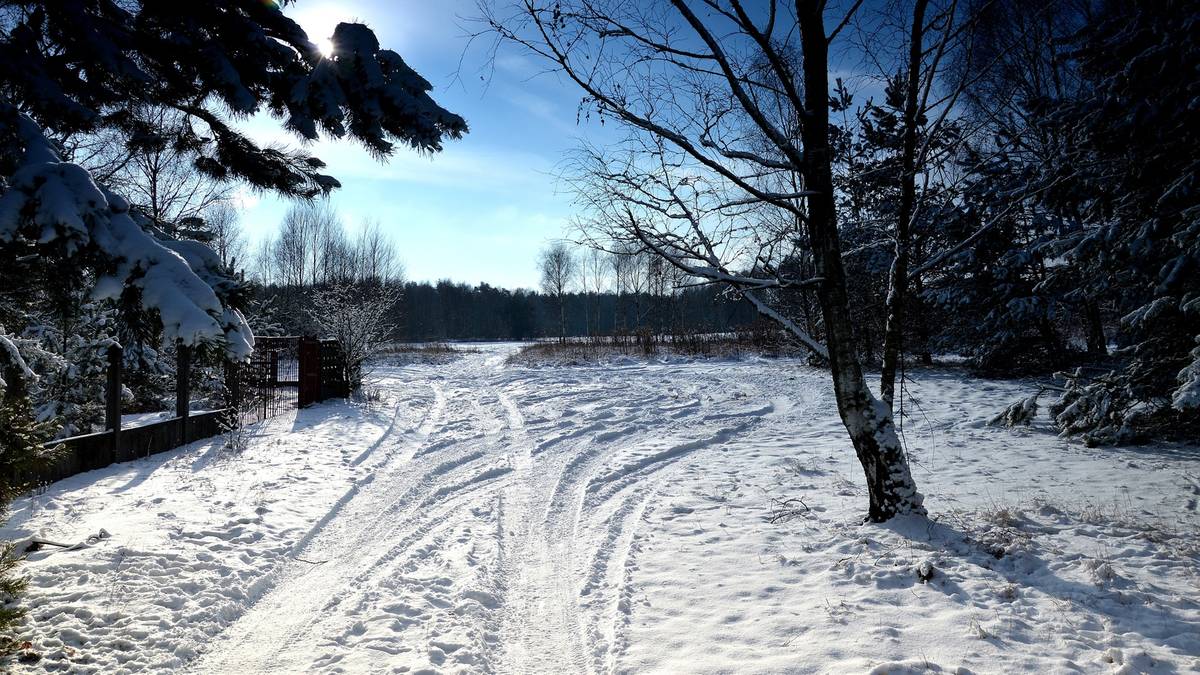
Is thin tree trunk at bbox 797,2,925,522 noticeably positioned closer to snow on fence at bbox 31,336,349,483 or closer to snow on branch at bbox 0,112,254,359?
snow on branch at bbox 0,112,254,359

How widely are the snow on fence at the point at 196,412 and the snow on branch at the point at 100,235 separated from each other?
43 cm

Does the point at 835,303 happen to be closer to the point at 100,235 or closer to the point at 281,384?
the point at 100,235

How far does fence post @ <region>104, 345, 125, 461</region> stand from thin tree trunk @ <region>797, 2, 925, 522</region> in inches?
316

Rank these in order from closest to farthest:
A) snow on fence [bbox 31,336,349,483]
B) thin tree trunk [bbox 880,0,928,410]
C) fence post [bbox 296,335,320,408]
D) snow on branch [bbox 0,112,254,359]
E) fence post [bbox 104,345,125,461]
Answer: snow on branch [bbox 0,112,254,359] < thin tree trunk [bbox 880,0,928,410] < snow on fence [bbox 31,336,349,483] < fence post [bbox 104,345,125,461] < fence post [bbox 296,335,320,408]

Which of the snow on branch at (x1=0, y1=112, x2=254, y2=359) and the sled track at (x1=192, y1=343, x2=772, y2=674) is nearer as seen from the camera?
the snow on branch at (x1=0, y1=112, x2=254, y2=359)

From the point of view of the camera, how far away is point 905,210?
15.0 feet

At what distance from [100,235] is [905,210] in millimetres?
5163

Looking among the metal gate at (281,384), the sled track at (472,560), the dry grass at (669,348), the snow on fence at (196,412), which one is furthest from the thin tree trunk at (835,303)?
the dry grass at (669,348)

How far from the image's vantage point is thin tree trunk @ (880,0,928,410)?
4.36m

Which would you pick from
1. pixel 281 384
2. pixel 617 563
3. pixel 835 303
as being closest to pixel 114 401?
pixel 617 563

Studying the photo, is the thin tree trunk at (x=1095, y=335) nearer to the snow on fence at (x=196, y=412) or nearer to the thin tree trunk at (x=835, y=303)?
the thin tree trunk at (x=835, y=303)

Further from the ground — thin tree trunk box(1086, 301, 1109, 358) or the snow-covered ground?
thin tree trunk box(1086, 301, 1109, 358)

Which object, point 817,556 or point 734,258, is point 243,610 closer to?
point 817,556

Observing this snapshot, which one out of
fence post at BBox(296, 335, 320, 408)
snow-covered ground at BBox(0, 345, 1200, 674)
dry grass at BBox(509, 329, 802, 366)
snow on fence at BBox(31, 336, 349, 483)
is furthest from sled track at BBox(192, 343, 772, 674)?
dry grass at BBox(509, 329, 802, 366)
